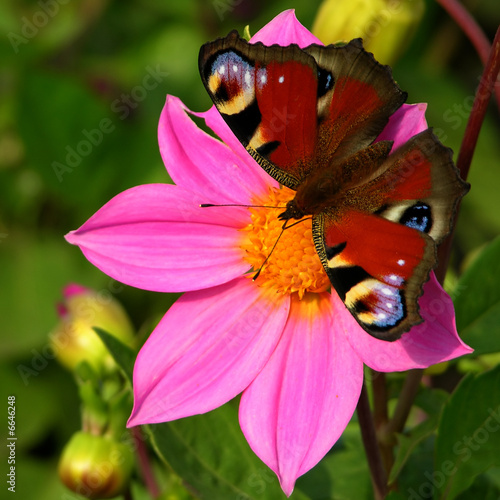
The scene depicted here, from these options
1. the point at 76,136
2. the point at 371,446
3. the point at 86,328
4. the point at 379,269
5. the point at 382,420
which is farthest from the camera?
the point at 76,136

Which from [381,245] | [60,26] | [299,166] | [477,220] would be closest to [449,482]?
[381,245]

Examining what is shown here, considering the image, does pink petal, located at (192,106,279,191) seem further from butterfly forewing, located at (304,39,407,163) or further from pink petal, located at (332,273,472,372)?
pink petal, located at (332,273,472,372)

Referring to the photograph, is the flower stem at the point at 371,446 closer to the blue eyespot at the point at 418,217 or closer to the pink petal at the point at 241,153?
the blue eyespot at the point at 418,217

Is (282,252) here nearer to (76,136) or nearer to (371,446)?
(371,446)

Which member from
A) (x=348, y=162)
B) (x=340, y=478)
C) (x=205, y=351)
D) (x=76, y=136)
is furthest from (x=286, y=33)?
(x=76, y=136)

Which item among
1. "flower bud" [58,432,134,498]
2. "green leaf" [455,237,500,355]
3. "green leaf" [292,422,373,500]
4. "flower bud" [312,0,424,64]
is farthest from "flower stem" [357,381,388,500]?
"flower bud" [312,0,424,64]

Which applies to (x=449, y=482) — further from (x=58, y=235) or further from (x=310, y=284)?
(x=58, y=235)

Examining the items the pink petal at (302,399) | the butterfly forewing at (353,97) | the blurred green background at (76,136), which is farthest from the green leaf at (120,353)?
the blurred green background at (76,136)
